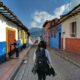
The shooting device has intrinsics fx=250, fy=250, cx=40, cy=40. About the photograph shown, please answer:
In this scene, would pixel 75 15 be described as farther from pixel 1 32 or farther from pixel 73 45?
pixel 1 32

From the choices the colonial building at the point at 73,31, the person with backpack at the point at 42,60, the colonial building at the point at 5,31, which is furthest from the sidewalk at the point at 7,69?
the colonial building at the point at 73,31

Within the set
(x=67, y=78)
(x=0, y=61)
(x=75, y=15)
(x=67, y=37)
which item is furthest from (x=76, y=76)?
(x=67, y=37)

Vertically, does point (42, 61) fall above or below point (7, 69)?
above

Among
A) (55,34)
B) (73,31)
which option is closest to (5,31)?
(73,31)

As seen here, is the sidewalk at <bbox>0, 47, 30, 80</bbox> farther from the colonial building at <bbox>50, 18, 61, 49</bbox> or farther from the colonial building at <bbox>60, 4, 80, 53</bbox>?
the colonial building at <bbox>50, 18, 61, 49</bbox>

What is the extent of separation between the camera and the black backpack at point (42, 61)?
7.36 metres

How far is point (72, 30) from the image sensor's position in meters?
25.0

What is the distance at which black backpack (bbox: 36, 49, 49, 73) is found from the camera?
736 cm

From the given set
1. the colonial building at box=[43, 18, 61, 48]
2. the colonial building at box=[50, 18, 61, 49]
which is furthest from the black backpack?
the colonial building at box=[43, 18, 61, 48]

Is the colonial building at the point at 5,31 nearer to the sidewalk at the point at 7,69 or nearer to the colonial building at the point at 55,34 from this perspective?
the sidewalk at the point at 7,69

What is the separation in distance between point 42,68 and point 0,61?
23.7 ft

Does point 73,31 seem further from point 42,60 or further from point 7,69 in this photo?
point 42,60

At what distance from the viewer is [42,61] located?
24.2 ft

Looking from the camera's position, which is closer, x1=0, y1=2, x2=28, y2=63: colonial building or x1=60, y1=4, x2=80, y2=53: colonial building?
x1=0, y1=2, x2=28, y2=63: colonial building
